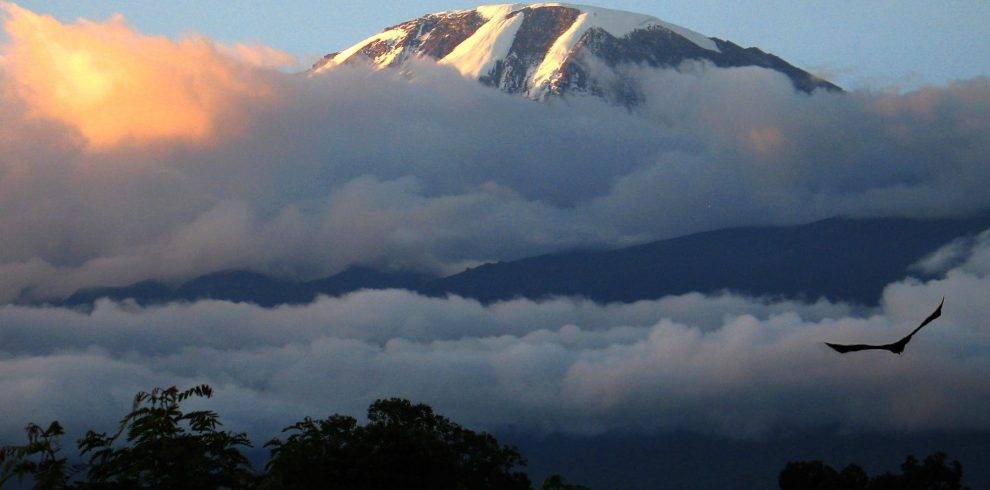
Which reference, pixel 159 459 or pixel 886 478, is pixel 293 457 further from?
pixel 886 478

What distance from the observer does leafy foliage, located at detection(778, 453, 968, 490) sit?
13400 cm

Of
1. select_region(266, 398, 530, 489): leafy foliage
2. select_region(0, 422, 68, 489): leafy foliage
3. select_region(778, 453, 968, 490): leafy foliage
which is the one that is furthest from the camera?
select_region(778, 453, 968, 490): leafy foliage

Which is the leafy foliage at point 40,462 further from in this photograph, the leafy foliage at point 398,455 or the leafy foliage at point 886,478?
A: the leafy foliage at point 886,478

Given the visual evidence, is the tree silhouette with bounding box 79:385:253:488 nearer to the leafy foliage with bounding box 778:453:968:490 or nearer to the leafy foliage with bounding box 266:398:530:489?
the leafy foliage with bounding box 266:398:530:489

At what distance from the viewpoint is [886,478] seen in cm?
13550

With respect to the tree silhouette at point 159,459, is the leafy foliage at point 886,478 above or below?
above

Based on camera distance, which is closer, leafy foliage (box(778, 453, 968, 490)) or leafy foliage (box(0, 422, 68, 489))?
leafy foliage (box(0, 422, 68, 489))

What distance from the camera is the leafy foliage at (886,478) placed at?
134 metres

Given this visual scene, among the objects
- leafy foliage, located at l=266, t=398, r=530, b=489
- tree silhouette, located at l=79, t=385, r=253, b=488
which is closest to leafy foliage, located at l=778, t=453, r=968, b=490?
leafy foliage, located at l=266, t=398, r=530, b=489

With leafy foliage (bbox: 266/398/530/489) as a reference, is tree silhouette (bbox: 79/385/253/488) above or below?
below

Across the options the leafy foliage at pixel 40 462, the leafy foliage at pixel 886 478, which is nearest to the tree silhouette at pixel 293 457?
the leafy foliage at pixel 40 462

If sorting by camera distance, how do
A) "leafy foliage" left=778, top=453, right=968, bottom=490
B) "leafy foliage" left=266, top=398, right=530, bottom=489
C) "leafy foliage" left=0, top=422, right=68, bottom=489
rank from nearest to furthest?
"leafy foliage" left=0, top=422, right=68, bottom=489 < "leafy foliage" left=266, top=398, right=530, bottom=489 < "leafy foliage" left=778, top=453, right=968, bottom=490

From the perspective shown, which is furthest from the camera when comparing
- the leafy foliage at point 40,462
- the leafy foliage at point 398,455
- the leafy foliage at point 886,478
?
the leafy foliage at point 886,478

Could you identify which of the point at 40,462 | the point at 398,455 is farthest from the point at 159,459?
the point at 398,455
